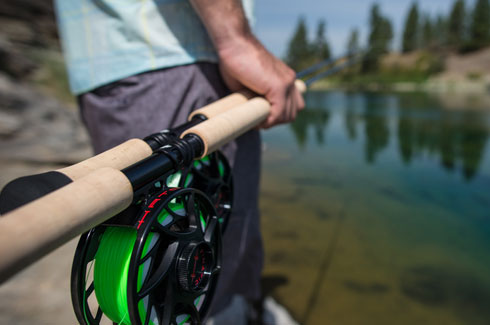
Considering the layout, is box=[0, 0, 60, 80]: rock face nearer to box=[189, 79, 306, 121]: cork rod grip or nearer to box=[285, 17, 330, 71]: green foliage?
box=[189, 79, 306, 121]: cork rod grip

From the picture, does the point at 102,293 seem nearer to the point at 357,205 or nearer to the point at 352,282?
the point at 352,282

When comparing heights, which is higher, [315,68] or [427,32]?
[315,68]

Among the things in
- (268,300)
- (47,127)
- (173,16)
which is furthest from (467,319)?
(47,127)

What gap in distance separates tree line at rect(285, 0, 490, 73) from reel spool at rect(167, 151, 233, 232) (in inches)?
1297

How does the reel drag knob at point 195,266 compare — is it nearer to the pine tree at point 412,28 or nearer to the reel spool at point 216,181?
→ the reel spool at point 216,181

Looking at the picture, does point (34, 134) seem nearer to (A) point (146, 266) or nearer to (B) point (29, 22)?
(A) point (146, 266)

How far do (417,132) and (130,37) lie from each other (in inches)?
293

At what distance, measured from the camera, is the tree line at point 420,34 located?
34094 millimetres

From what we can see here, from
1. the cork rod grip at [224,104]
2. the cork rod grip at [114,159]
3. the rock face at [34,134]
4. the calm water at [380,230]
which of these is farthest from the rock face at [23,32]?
the cork rod grip at [114,159]

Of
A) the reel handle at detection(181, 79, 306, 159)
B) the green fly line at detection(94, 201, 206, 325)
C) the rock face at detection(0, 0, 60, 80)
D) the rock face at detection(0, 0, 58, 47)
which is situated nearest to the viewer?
the green fly line at detection(94, 201, 206, 325)

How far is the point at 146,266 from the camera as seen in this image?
0.62 metres

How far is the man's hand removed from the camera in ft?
3.00

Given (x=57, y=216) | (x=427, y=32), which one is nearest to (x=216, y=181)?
(x=57, y=216)

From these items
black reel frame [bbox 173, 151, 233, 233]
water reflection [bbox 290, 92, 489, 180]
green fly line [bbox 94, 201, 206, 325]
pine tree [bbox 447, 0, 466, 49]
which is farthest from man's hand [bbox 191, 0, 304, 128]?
pine tree [bbox 447, 0, 466, 49]
